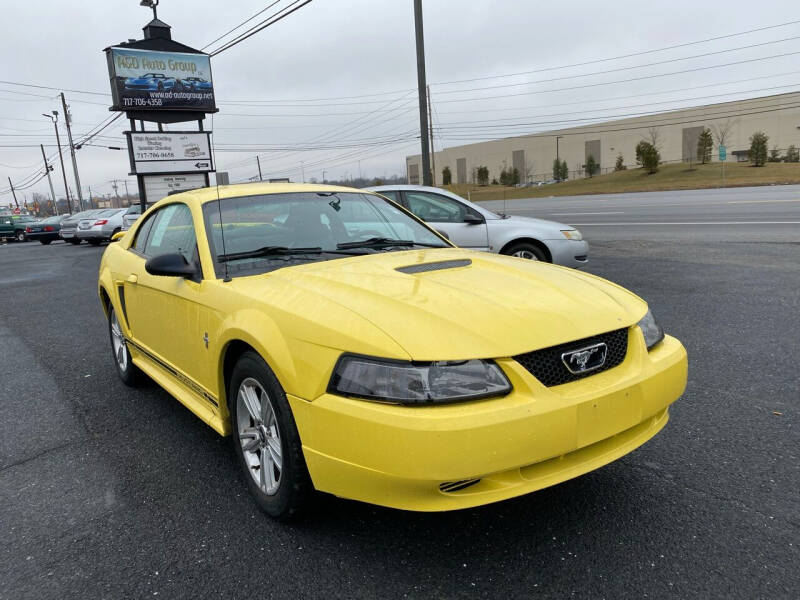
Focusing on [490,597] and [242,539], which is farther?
[242,539]

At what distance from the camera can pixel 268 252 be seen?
3.19 metres

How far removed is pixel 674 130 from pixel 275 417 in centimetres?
9141

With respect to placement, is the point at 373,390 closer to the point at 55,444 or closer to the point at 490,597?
the point at 490,597

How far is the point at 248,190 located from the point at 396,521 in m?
2.21

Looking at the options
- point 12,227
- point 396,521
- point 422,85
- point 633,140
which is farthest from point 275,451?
point 633,140

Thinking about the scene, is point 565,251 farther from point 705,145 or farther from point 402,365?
point 705,145

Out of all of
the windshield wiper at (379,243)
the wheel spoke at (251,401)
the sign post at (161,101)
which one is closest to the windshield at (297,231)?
the windshield wiper at (379,243)

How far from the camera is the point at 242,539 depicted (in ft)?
8.18

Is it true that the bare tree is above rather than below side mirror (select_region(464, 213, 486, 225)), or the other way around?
above

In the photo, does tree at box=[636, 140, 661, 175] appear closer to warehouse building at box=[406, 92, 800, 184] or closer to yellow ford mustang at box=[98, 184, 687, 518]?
warehouse building at box=[406, 92, 800, 184]

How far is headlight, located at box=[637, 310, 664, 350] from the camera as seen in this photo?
8.63 ft

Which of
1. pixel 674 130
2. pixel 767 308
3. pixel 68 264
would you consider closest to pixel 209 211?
pixel 767 308

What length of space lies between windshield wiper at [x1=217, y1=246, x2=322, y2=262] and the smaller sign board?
20.2 meters

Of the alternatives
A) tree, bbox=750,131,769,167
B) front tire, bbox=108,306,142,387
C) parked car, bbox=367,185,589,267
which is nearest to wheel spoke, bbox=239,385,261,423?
front tire, bbox=108,306,142,387
